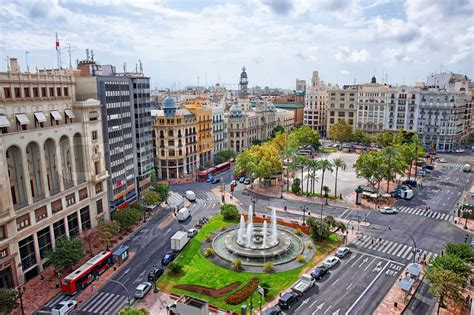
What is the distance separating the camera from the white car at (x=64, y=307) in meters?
53.2

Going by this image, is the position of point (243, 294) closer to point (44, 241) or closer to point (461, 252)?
point (461, 252)

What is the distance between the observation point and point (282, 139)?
15400 cm

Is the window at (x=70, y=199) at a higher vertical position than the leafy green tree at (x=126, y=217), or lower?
higher

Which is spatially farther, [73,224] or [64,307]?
[73,224]

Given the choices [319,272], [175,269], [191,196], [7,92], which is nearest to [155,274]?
[175,269]

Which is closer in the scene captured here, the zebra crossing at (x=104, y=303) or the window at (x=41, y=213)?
the zebra crossing at (x=104, y=303)

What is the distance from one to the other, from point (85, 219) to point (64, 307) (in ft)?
88.9

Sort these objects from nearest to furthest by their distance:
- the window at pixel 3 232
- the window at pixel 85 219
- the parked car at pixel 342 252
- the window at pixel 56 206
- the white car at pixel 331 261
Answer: the window at pixel 3 232, the white car at pixel 331 261, the parked car at pixel 342 252, the window at pixel 56 206, the window at pixel 85 219

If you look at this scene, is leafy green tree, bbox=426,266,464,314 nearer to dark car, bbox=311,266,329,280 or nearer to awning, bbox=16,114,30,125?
dark car, bbox=311,266,329,280

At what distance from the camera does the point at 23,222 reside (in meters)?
62.9

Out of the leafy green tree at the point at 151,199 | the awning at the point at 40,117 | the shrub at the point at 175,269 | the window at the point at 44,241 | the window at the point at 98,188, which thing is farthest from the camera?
the leafy green tree at the point at 151,199

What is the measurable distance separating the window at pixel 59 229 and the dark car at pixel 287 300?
44.5 meters

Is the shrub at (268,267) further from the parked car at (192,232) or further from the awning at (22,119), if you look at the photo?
the awning at (22,119)

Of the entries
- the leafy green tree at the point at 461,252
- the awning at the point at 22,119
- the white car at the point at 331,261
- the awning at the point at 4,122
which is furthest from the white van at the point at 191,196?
the leafy green tree at the point at 461,252
